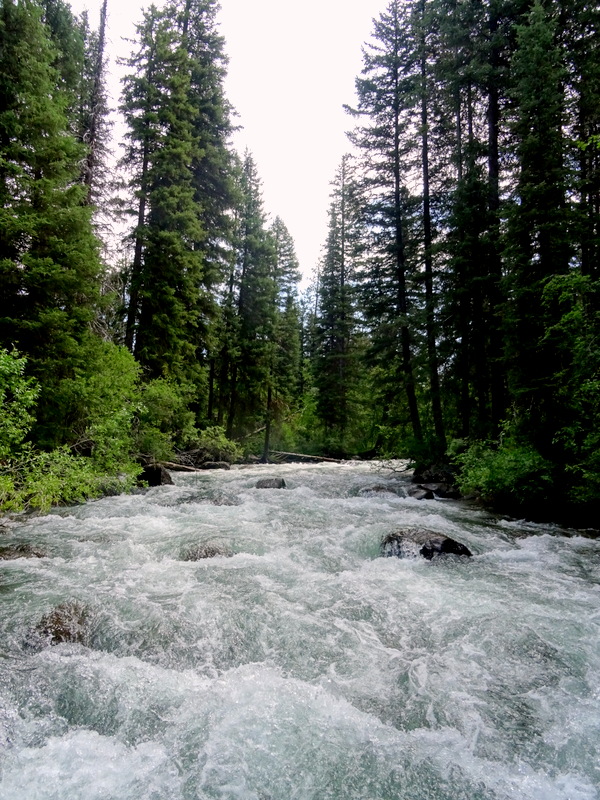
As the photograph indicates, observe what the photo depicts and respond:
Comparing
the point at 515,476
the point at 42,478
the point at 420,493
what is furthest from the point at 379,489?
the point at 42,478

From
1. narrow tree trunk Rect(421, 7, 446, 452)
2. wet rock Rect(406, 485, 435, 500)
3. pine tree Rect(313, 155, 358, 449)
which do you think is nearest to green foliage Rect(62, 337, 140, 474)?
wet rock Rect(406, 485, 435, 500)

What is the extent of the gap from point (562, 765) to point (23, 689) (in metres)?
3.86

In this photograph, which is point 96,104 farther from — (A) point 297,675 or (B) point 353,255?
(A) point 297,675

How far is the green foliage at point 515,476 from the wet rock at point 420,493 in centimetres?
183

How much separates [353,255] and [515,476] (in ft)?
44.6

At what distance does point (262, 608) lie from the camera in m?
4.90

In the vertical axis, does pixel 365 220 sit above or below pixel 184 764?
above

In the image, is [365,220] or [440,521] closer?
[440,521]

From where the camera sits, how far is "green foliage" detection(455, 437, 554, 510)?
9.44 metres

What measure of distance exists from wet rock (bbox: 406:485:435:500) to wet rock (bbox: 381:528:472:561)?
549 centimetres

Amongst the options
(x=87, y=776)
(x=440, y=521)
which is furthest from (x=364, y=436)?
(x=87, y=776)

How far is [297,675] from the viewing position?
380cm

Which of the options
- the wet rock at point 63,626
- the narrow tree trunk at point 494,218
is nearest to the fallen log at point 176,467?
the narrow tree trunk at point 494,218

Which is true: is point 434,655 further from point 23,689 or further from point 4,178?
point 4,178
